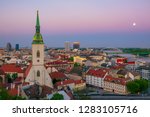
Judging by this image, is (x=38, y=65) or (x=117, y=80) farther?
(x=117, y=80)

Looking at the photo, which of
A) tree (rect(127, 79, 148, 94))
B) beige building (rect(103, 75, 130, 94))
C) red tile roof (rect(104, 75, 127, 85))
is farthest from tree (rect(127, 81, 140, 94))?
red tile roof (rect(104, 75, 127, 85))

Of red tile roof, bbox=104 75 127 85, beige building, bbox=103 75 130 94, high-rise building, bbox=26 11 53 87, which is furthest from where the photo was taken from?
red tile roof, bbox=104 75 127 85

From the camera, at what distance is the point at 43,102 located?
1059mm

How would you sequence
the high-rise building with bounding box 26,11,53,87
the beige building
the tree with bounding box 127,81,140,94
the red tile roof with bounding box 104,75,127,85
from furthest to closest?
the red tile roof with bounding box 104,75,127,85
the beige building
the tree with bounding box 127,81,140,94
the high-rise building with bounding box 26,11,53,87

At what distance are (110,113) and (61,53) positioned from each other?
32.4 feet

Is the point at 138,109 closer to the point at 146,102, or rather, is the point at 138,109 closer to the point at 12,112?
the point at 146,102

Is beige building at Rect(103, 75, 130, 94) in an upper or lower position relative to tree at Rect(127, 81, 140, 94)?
lower

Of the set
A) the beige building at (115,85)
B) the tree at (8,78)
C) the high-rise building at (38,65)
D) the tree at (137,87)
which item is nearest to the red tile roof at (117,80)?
the beige building at (115,85)

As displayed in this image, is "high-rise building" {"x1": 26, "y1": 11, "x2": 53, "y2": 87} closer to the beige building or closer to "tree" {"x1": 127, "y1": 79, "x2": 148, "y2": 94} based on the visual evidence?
"tree" {"x1": 127, "y1": 79, "x2": 148, "y2": 94}

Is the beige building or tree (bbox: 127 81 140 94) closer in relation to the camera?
tree (bbox: 127 81 140 94)

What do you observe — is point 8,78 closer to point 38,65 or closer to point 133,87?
point 38,65

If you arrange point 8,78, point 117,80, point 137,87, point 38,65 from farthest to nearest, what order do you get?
1. point 117,80
2. point 8,78
3. point 137,87
4. point 38,65

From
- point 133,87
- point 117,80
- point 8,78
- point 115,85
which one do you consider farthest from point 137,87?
point 8,78

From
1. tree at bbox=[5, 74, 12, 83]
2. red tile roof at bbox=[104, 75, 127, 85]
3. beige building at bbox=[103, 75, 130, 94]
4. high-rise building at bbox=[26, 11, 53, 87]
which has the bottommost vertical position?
beige building at bbox=[103, 75, 130, 94]
